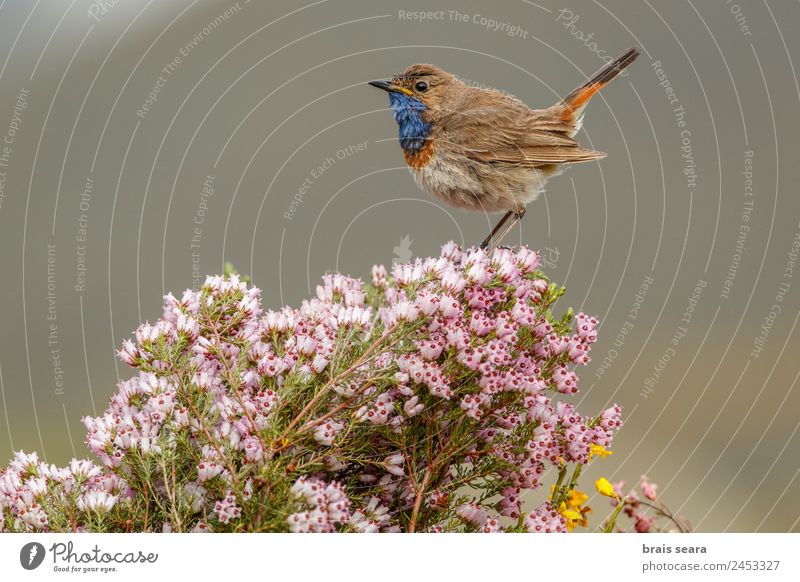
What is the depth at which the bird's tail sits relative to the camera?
4.91 metres

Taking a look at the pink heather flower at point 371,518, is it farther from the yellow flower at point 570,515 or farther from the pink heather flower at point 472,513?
the yellow flower at point 570,515

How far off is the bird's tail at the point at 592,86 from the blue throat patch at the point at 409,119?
100cm

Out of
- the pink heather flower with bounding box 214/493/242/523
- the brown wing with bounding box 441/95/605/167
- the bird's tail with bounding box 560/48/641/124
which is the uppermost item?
the bird's tail with bounding box 560/48/641/124

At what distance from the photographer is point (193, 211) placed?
540cm

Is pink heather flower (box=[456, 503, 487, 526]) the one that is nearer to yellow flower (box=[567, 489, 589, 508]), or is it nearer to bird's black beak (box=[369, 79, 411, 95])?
yellow flower (box=[567, 489, 589, 508])

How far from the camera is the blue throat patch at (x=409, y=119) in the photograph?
4.67 meters

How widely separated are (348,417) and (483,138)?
2.51 m

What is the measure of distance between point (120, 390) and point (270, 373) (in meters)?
0.60

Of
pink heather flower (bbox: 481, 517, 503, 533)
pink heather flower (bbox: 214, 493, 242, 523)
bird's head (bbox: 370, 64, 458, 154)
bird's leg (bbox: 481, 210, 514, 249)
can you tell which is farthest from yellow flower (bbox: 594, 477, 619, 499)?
bird's head (bbox: 370, 64, 458, 154)

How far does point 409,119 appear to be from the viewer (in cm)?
473

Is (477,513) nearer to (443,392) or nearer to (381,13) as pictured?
(443,392)

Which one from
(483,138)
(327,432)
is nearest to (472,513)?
(327,432)
